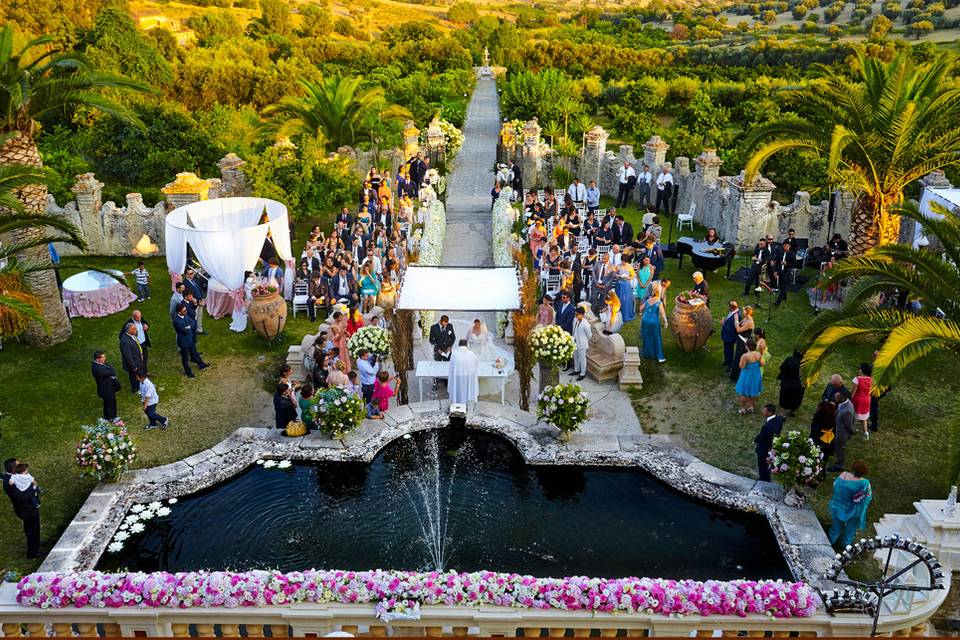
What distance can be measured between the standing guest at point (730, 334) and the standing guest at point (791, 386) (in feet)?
4.31

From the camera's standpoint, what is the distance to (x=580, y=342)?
14.7m

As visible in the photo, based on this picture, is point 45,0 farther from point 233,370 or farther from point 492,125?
point 233,370

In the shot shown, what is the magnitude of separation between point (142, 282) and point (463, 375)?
9.10m

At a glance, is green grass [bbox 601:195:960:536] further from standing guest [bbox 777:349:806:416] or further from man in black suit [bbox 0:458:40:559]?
man in black suit [bbox 0:458:40:559]

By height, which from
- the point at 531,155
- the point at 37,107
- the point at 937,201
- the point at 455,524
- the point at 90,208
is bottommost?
the point at 455,524

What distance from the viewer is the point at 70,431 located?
524 inches

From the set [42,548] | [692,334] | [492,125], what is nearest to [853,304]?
[692,334]

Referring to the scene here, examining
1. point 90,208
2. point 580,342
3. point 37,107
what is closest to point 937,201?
point 580,342

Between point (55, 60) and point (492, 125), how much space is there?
2598 cm

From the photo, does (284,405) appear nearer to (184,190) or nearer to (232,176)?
(184,190)

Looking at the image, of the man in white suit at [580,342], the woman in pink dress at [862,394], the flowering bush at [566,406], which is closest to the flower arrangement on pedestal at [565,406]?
the flowering bush at [566,406]

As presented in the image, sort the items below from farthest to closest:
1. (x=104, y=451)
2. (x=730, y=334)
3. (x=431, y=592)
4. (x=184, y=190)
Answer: (x=184, y=190), (x=730, y=334), (x=104, y=451), (x=431, y=592)

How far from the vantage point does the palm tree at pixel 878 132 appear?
15781 mm

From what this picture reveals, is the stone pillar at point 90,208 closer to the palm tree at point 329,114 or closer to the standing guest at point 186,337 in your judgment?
the palm tree at point 329,114
